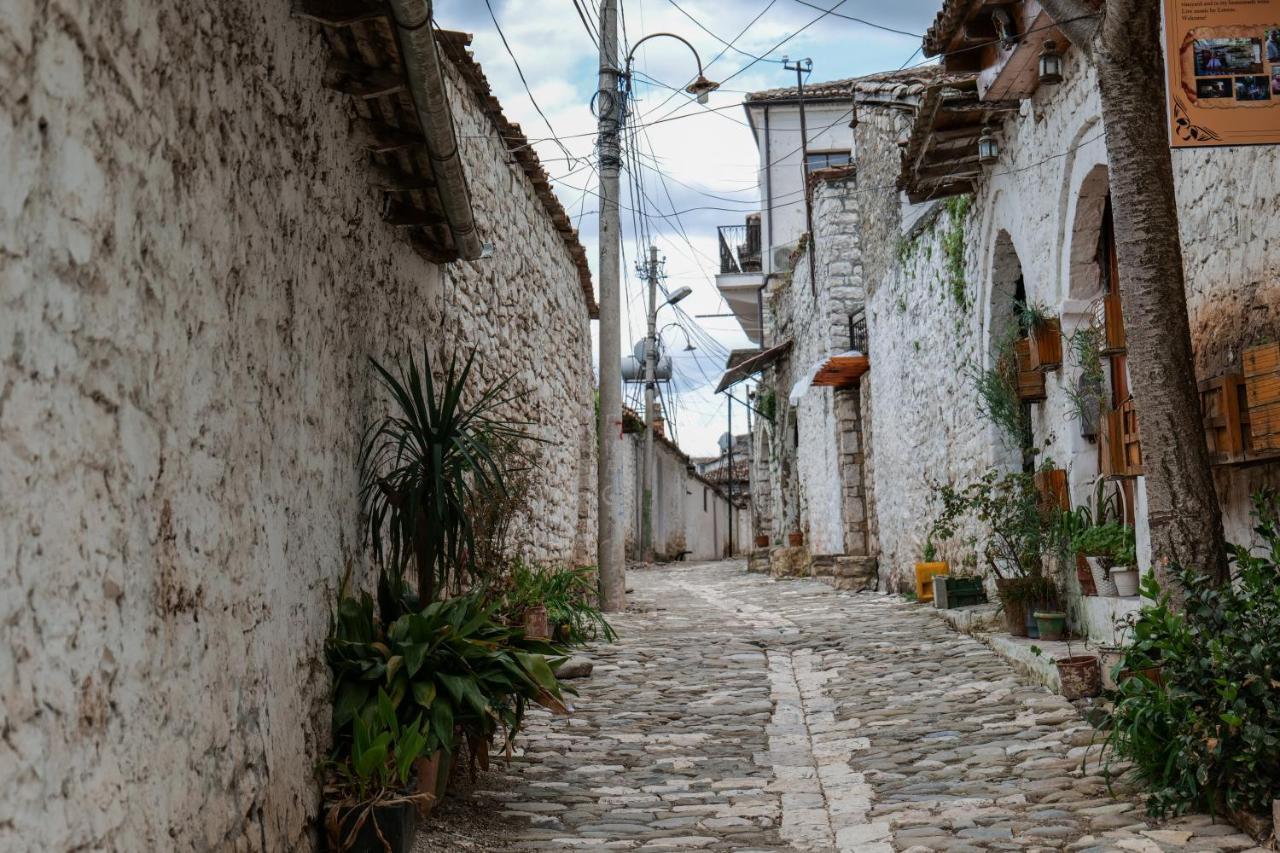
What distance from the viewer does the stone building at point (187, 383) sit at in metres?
2.32

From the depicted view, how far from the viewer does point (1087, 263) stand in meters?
7.86

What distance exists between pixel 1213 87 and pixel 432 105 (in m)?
3.11

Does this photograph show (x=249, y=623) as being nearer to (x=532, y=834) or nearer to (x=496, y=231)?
(x=532, y=834)

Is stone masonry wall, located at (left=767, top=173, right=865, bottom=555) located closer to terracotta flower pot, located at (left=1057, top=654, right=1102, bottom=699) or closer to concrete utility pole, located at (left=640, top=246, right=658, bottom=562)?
concrete utility pole, located at (left=640, top=246, right=658, bottom=562)

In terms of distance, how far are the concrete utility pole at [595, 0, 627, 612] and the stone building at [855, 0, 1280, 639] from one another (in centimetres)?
288

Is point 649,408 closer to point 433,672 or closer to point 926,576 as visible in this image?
point 926,576

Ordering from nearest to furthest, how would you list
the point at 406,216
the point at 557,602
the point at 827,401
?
the point at 406,216 < the point at 557,602 < the point at 827,401

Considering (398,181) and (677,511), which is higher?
(677,511)

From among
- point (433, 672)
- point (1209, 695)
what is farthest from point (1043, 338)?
point (433, 672)

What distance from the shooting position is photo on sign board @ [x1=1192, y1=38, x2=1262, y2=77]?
15.1 feet

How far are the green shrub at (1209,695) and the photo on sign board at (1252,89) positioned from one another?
1.54 metres

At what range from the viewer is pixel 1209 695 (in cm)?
412

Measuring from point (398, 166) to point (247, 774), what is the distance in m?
3.16

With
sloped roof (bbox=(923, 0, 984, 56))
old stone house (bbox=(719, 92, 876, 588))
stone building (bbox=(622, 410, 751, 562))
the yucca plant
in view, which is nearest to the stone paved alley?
the yucca plant
